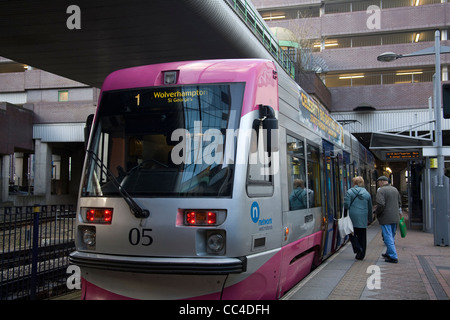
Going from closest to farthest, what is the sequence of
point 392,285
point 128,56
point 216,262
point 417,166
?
1. point 216,262
2. point 392,285
3. point 128,56
4. point 417,166

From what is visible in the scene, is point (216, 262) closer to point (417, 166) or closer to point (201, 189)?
point (201, 189)

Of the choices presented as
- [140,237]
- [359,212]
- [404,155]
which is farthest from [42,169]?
[140,237]

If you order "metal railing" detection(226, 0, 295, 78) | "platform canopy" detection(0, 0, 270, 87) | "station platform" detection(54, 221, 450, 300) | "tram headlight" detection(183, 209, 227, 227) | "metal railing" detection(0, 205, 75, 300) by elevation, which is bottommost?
"station platform" detection(54, 221, 450, 300)

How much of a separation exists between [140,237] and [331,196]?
5.49m

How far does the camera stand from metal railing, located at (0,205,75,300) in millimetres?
6809

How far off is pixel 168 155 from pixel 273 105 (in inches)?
64.2

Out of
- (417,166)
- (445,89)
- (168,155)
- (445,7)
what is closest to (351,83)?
(445,7)

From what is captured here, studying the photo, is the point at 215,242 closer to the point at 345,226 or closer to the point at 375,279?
the point at 375,279

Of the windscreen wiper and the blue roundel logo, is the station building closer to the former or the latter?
the windscreen wiper

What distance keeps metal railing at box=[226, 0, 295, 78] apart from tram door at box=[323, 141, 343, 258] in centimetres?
721

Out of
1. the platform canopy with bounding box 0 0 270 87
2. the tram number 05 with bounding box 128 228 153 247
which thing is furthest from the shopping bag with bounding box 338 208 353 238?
the platform canopy with bounding box 0 0 270 87

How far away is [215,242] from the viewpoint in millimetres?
4969

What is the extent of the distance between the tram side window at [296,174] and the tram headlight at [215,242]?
1.77 m

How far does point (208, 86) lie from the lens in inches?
219
